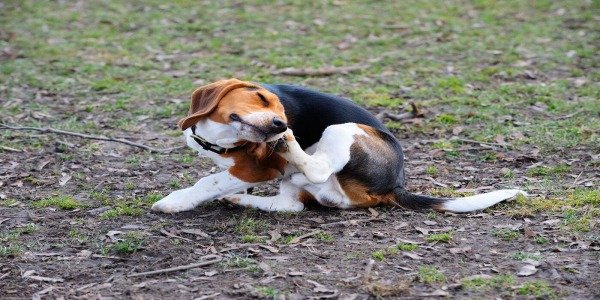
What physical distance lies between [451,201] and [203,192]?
71.5 inches

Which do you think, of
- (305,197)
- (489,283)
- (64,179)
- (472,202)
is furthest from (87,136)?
(489,283)

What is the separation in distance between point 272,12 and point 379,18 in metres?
1.77

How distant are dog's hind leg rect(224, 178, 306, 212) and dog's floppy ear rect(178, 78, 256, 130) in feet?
2.69

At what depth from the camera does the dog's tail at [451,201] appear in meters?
6.64

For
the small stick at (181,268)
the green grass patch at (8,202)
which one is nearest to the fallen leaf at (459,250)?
the small stick at (181,268)

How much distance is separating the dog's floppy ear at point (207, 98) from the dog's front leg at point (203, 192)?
0.52m

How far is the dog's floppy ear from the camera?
6.10 meters

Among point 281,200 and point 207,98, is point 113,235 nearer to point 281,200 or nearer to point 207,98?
point 207,98

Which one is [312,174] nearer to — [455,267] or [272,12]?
[455,267]

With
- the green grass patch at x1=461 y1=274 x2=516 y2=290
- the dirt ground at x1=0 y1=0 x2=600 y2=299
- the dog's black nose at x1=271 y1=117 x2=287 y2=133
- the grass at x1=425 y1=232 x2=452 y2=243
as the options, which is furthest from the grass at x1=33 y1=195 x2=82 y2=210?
the green grass patch at x1=461 y1=274 x2=516 y2=290

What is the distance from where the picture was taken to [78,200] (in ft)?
23.4

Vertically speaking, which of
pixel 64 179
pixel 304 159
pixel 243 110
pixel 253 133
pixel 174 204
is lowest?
pixel 64 179

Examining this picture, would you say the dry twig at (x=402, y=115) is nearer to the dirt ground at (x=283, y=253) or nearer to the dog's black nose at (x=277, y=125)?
the dirt ground at (x=283, y=253)

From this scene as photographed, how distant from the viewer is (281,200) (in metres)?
6.76
